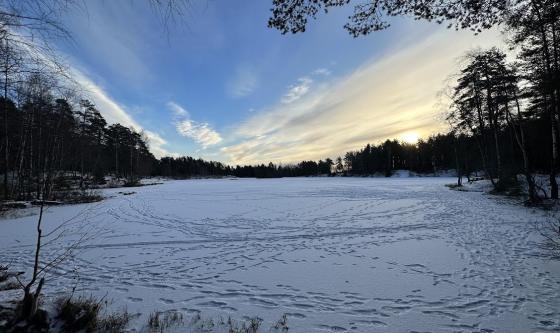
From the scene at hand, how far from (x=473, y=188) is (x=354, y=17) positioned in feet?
82.5

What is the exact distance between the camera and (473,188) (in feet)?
80.5

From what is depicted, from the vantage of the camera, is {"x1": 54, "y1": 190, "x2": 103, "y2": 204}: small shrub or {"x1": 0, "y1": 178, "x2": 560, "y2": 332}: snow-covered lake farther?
{"x1": 54, "y1": 190, "x2": 103, "y2": 204}: small shrub

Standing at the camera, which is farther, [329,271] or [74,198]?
[74,198]

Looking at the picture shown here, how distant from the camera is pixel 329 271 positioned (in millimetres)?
6031

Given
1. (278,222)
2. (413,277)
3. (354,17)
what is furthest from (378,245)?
(354,17)

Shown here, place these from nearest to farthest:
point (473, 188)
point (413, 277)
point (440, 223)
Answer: point (413, 277)
point (440, 223)
point (473, 188)

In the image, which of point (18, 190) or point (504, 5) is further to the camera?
point (18, 190)

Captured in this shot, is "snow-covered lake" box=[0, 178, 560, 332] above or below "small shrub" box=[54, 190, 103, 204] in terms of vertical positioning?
below

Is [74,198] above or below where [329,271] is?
above

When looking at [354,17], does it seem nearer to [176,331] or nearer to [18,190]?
[176,331]

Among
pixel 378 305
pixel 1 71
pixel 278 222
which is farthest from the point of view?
pixel 278 222

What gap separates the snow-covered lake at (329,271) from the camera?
4141 millimetres

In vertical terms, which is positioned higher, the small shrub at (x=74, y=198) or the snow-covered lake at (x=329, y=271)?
the small shrub at (x=74, y=198)

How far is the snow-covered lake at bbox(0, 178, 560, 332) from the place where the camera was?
4141mm
